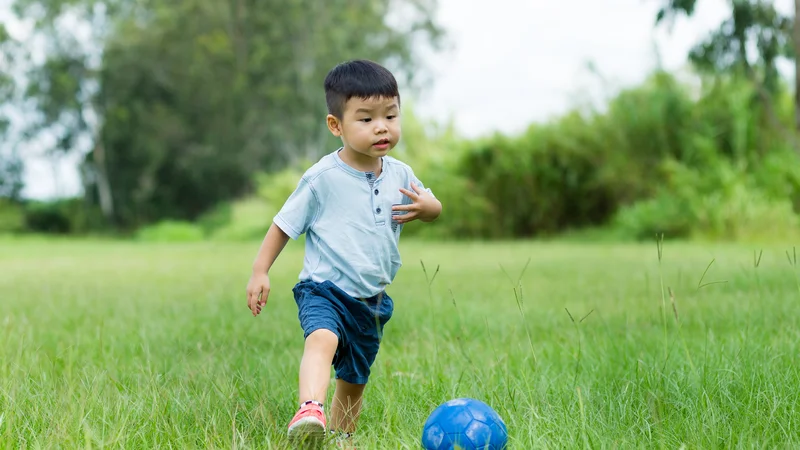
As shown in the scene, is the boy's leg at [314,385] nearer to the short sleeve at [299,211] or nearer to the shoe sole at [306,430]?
the shoe sole at [306,430]

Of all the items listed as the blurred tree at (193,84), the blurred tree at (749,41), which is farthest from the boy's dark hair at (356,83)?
the blurred tree at (193,84)

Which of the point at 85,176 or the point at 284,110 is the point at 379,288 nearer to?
the point at 284,110

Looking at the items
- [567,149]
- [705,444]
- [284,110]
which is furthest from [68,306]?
[284,110]

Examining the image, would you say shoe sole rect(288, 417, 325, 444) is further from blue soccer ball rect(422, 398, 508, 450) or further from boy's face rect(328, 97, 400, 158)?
boy's face rect(328, 97, 400, 158)

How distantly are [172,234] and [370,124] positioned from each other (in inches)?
962

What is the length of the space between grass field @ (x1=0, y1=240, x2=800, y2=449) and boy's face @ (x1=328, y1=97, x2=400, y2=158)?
24.1 inches

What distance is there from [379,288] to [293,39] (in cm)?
3288

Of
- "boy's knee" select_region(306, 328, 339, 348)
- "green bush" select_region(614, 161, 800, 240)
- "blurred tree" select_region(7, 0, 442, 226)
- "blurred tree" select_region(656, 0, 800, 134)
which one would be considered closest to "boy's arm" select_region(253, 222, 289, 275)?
"boy's knee" select_region(306, 328, 339, 348)

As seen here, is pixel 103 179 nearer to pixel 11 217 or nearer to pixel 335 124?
pixel 11 217

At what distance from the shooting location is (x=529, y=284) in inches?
289

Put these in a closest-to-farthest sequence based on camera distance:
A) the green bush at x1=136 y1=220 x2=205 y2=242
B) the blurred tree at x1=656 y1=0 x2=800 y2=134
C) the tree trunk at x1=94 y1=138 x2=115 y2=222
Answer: the blurred tree at x1=656 y1=0 x2=800 y2=134, the green bush at x1=136 y1=220 x2=205 y2=242, the tree trunk at x1=94 y1=138 x2=115 y2=222

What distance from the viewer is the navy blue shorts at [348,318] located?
2.71 metres

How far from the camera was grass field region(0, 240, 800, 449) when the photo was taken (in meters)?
2.49

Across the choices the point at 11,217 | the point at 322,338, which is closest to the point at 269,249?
the point at 322,338
